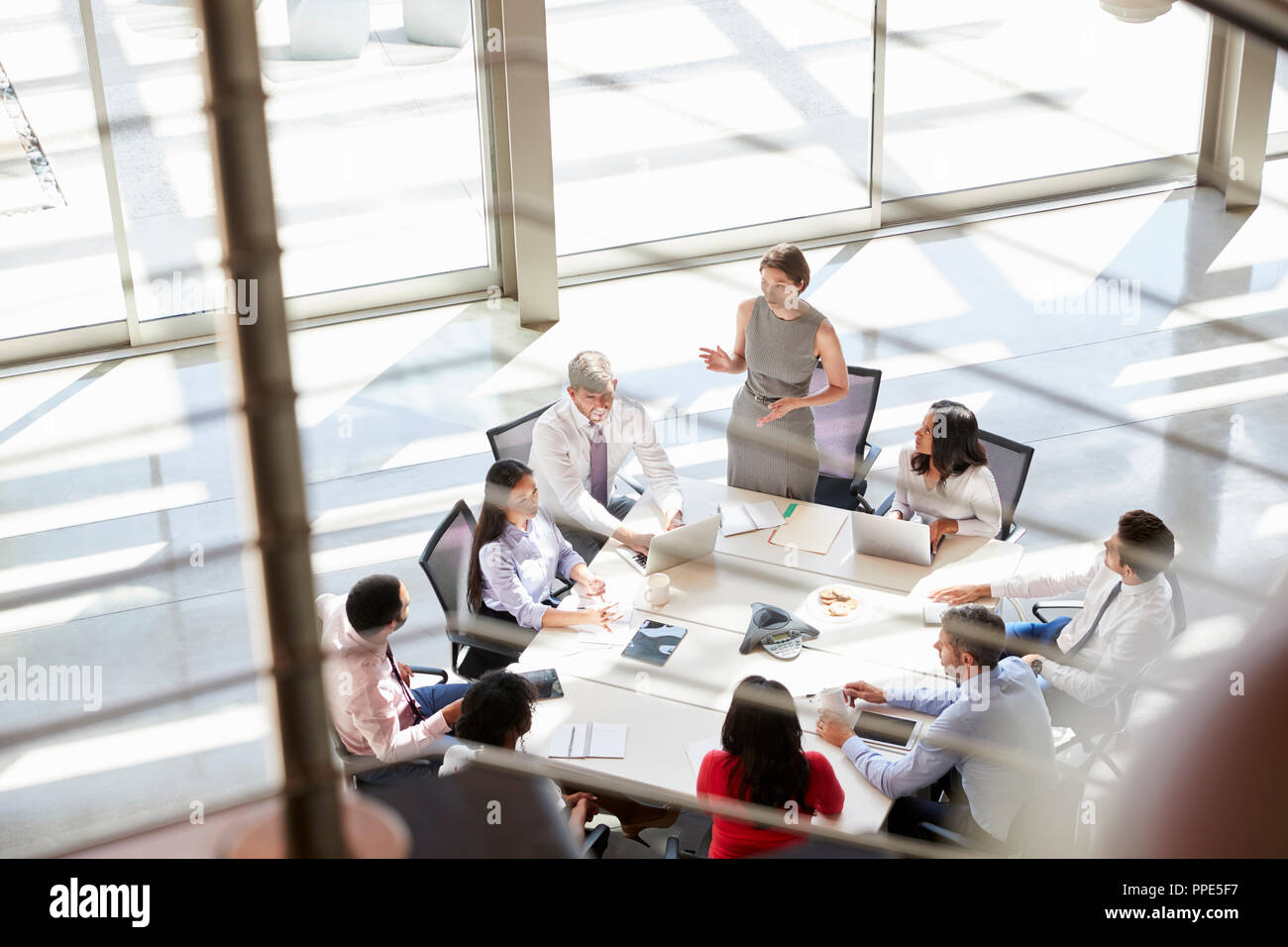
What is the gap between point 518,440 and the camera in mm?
5086

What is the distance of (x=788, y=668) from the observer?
160 inches

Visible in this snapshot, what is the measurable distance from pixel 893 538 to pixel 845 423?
89cm

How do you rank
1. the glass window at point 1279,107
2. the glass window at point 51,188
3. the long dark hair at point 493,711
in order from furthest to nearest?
the glass window at point 1279,107
the glass window at point 51,188
the long dark hair at point 493,711

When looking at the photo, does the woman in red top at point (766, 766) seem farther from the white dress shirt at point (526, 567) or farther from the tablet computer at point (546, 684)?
the white dress shirt at point (526, 567)

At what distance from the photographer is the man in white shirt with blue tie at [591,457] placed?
15.6ft

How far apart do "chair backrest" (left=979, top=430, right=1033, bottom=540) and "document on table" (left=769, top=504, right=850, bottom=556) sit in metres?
0.57

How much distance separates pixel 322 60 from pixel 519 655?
4.34 m

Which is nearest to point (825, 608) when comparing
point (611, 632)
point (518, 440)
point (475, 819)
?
point (611, 632)

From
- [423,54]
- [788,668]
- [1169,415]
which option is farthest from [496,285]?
[788,668]

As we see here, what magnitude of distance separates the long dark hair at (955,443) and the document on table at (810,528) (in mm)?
406

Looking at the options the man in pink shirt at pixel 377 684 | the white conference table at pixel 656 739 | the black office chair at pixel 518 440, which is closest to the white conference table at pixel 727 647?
the white conference table at pixel 656 739

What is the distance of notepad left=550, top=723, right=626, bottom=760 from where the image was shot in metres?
3.74

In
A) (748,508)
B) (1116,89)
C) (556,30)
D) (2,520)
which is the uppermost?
(556,30)
